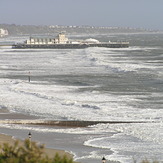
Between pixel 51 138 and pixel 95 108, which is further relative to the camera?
pixel 95 108

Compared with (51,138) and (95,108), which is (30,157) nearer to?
(51,138)

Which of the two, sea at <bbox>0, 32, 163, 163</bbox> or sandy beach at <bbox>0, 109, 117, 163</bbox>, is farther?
sea at <bbox>0, 32, 163, 163</bbox>

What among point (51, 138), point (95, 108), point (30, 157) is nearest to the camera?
point (30, 157)

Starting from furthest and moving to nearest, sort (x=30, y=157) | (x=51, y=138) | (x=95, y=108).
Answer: (x=95, y=108) < (x=51, y=138) < (x=30, y=157)

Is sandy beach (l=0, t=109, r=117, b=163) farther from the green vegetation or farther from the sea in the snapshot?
the green vegetation

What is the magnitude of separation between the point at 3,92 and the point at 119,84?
8.89 meters

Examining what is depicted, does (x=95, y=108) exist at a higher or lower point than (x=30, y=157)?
lower

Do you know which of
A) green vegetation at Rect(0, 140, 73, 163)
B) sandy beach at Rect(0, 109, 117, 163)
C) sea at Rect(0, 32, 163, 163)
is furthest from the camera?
sea at Rect(0, 32, 163, 163)

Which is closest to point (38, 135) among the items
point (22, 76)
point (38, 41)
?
point (22, 76)

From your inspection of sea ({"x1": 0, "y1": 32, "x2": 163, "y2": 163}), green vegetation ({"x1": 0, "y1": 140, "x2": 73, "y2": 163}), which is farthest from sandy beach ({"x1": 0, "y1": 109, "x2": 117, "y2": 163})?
green vegetation ({"x1": 0, "y1": 140, "x2": 73, "y2": 163})

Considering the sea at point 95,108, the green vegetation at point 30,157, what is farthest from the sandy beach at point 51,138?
the green vegetation at point 30,157

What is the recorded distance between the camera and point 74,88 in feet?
137

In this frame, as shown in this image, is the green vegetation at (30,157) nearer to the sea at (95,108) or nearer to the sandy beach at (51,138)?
the sea at (95,108)

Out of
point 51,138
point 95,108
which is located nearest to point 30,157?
point 51,138
